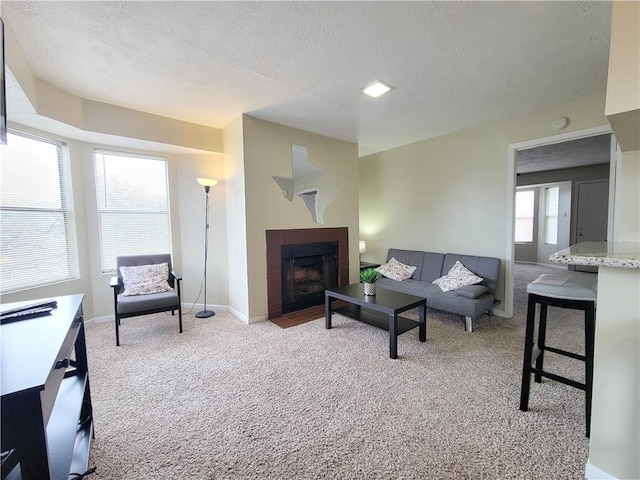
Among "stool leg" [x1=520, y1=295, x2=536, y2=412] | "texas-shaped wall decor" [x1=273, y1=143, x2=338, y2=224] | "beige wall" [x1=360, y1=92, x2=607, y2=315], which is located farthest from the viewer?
"texas-shaped wall decor" [x1=273, y1=143, x2=338, y2=224]

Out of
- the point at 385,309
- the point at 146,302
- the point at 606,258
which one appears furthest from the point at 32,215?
the point at 606,258

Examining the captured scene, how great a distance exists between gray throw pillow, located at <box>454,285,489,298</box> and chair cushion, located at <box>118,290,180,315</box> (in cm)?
318

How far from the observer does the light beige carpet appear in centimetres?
141

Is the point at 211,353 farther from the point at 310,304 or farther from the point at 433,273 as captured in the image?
the point at 433,273

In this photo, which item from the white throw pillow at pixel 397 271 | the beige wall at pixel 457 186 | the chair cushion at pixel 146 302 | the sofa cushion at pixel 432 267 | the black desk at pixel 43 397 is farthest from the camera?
the white throw pillow at pixel 397 271

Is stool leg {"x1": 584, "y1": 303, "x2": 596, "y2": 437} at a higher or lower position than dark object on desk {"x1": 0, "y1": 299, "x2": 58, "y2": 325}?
lower

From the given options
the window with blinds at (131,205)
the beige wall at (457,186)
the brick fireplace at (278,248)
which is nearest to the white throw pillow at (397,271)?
the beige wall at (457,186)

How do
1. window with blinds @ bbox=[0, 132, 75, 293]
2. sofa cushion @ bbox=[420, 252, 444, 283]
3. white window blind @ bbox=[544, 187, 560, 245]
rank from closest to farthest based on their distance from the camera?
window with blinds @ bbox=[0, 132, 75, 293]
sofa cushion @ bbox=[420, 252, 444, 283]
white window blind @ bbox=[544, 187, 560, 245]

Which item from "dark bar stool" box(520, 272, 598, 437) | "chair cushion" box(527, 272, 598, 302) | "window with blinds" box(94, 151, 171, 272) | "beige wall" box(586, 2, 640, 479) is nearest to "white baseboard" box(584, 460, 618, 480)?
"beige wall" box(586, 2, 640, 479)

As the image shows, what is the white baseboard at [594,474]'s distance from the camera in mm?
1261

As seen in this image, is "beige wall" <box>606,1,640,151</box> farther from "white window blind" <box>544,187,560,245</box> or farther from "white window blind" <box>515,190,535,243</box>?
"white window blind" <box>515,190,535,243</box>

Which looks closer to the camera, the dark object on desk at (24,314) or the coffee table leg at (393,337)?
the dark object on desk at (24,314)

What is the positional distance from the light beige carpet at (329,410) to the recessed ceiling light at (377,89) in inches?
95.6

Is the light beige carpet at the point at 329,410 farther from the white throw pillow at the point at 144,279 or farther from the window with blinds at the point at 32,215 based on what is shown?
the window with blinds at the point at 32,215
